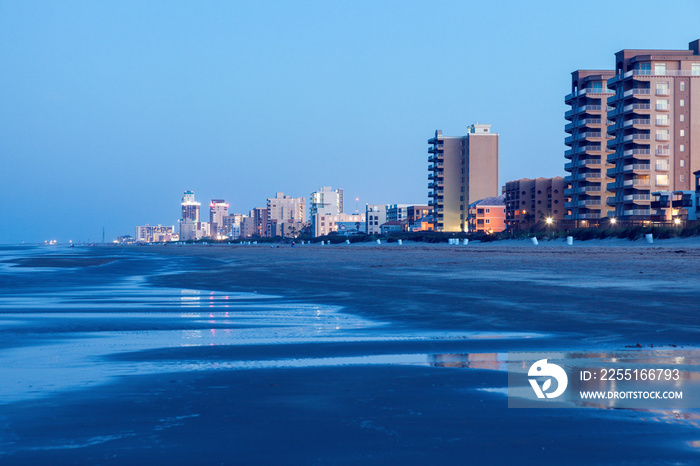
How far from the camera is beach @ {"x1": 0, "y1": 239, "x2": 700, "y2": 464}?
4586mm

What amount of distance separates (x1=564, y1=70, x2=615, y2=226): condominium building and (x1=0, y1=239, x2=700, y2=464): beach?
319 ft

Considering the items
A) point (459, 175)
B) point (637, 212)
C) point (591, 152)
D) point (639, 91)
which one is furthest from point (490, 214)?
A: point (639, 91)

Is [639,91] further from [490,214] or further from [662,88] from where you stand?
[490,214]

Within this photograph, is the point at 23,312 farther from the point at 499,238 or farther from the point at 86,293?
the point at 499,238

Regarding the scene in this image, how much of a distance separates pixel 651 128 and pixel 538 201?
41.4m

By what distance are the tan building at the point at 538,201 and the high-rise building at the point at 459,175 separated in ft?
116

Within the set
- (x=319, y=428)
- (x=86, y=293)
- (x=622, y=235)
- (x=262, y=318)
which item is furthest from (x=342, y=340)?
(x=622, y=235)

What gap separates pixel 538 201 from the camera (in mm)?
137750

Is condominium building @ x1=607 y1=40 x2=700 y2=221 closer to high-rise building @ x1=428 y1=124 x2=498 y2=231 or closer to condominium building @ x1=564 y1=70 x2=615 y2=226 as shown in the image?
condominium building @ x1=564 y1=70 x2=615 y2=226

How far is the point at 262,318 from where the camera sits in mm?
13102

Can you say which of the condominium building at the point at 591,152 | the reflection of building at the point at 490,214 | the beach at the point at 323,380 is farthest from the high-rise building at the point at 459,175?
the beach at the point at 323,380

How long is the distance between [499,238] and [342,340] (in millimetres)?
85928

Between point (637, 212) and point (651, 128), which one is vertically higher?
point (651, 128)

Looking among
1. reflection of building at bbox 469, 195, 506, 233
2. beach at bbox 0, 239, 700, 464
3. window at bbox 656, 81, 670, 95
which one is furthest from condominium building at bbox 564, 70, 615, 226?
beach at bbox 0, 239, 700, 464
